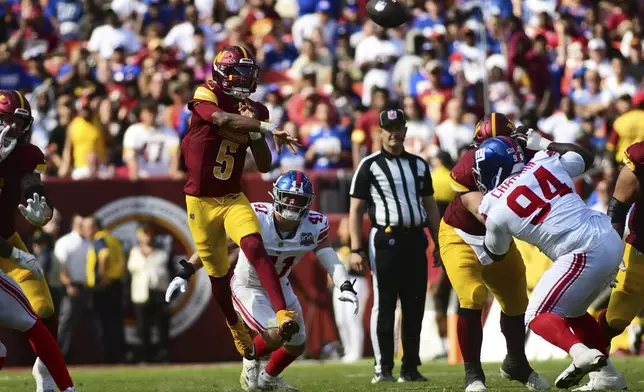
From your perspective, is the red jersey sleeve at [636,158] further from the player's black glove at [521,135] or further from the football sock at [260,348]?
the football sock at [260,348]

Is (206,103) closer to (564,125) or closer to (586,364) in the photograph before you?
(586,364)

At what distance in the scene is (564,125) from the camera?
13.9 metres

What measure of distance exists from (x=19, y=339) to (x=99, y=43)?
556 centimetres

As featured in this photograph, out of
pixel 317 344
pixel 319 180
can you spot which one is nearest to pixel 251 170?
pixel 319 180

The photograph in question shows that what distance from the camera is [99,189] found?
13.0 metres

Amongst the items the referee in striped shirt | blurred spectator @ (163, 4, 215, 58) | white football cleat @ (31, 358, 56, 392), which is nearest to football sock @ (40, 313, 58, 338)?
white football cleat @ (31, 358, 56, 392)

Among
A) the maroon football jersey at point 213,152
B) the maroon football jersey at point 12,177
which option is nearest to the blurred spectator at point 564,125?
the maroon football jersey at point 213,152

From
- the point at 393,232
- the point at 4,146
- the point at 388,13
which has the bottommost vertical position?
the point at 393,232

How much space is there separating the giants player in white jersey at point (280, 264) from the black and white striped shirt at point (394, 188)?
1224 millimetres

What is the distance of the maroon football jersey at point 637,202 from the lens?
745cm

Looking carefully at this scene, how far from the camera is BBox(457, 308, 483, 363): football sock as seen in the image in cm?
760

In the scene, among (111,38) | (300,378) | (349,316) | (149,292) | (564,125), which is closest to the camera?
(300,378)

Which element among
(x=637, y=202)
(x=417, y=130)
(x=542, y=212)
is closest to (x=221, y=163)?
(x=542, y=212)

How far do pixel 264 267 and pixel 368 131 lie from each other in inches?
243
